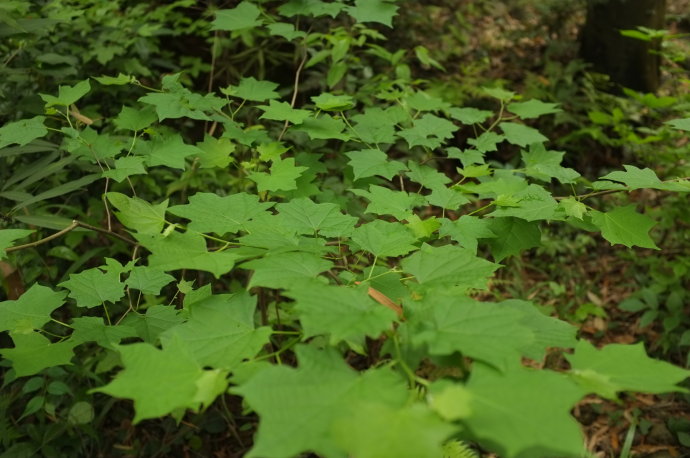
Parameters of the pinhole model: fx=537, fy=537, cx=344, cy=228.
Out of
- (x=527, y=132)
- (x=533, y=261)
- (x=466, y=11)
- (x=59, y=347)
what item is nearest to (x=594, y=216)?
(x=527, y=132)

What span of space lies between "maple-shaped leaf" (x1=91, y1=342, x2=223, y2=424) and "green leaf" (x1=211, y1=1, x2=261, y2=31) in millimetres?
1423

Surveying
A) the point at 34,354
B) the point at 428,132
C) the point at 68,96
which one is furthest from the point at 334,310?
the point at 68,96

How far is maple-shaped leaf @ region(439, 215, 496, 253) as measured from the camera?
1.33 metres

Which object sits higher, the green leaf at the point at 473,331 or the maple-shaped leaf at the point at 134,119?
the maple-shaped leaf at the point at 134,119

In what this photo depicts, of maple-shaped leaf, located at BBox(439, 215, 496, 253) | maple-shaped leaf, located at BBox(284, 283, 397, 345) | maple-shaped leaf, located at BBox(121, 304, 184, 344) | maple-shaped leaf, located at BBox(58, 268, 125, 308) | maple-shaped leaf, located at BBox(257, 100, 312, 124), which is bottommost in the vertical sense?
maple-shaped leaf, located at BBox(121, 304, 184, 344)

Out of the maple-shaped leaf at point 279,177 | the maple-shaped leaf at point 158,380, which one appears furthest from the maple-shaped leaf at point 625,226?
the maple-shaped leaf at point 158,380

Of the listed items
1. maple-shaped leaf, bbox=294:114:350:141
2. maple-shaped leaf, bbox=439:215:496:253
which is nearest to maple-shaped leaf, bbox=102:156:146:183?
maple-shaped leaf, bbox=294:114:350:141

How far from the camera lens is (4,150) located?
Result: 201 centimetres

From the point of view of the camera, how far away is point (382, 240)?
3.76 ft

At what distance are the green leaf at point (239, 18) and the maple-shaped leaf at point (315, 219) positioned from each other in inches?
38.5

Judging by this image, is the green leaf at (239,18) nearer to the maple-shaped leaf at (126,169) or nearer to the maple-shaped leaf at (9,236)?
the maple-shaped leaf at (126,169)

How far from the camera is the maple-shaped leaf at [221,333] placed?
2.89 ft

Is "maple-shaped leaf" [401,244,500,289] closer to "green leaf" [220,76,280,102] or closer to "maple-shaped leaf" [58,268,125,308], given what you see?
"maple-shaped leaf" [58,268,125,308]

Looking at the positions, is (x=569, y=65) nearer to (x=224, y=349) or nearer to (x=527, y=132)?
(x=527, y=132)
